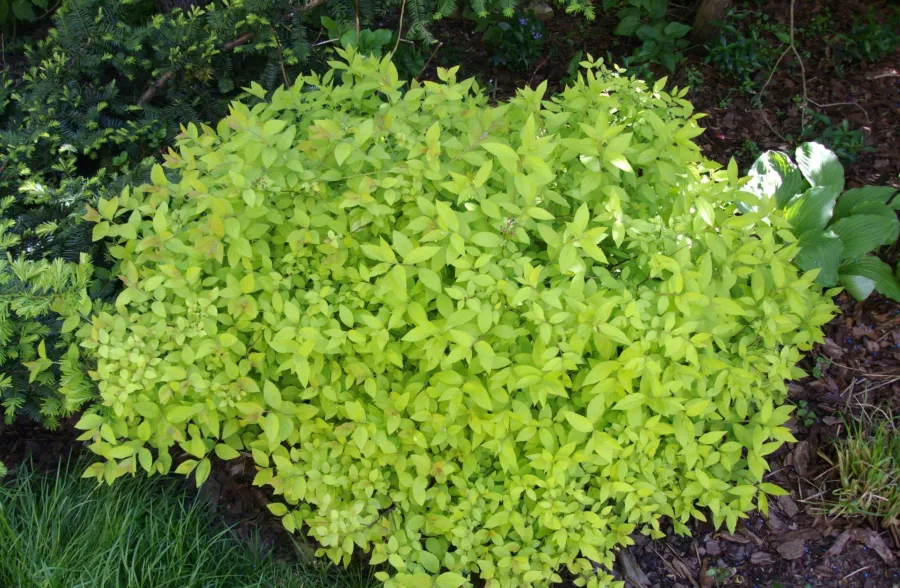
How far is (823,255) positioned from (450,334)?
193 cm

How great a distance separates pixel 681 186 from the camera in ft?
7.38

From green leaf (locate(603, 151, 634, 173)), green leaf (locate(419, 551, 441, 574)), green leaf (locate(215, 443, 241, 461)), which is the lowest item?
green leaf (locate(419, 551, 441, 574))

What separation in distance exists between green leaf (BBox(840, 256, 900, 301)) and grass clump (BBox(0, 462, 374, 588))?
236 centimetres

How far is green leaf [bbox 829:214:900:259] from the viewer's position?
304cm

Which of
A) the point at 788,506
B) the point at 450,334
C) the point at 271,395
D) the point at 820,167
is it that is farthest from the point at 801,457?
the point at 271,395

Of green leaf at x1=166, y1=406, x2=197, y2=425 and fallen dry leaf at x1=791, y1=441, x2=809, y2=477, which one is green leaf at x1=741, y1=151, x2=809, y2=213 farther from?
green leaf at x1=166, y1=406, x2=197, y2=425

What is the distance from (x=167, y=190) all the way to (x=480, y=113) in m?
0.99

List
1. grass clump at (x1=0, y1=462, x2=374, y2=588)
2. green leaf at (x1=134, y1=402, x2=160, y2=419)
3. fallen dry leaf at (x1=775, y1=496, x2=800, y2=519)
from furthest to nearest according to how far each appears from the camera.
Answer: fallen dry leaf at (x1=775, y1=496, x2=800, y2=519)
grass clump at (x1=0, y1=462, x2=374, y2=588)
green leaf at (x1=134, y1=402, x2=160, y2=419)

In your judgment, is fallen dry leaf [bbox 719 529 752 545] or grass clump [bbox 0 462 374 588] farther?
fallen dry leaf [bbox 719 529 752 545]

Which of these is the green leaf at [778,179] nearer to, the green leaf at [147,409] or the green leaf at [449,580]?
the green leaf at [449,580]

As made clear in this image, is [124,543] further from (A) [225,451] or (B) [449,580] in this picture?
(B) [449,580]

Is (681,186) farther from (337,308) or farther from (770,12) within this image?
(770,12)

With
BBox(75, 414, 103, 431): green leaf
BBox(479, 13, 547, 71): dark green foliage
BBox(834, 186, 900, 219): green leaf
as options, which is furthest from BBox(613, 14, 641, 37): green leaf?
BBox(75, 414, 103, 431): green leaf

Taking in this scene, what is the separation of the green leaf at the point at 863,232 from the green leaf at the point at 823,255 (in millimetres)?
144
